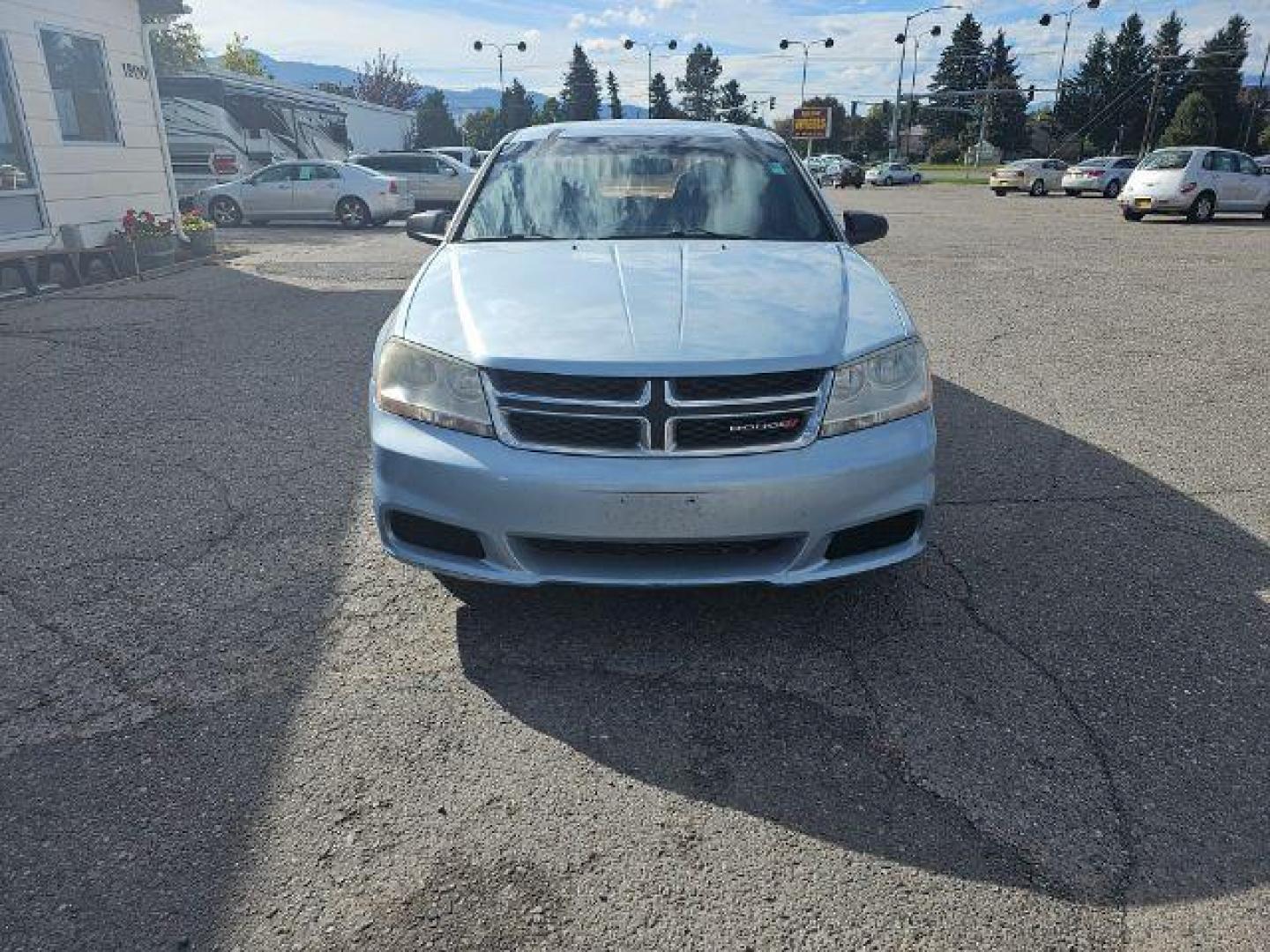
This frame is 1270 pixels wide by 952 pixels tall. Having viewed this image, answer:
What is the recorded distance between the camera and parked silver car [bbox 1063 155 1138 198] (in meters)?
31.4

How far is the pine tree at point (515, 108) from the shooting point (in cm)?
7681

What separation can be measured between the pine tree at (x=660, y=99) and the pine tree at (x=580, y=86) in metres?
6.25

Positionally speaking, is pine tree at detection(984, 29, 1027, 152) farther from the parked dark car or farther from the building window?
the building window

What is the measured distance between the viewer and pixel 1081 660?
286 cm

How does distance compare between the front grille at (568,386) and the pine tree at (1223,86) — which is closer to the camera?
the front grille at (568,386)

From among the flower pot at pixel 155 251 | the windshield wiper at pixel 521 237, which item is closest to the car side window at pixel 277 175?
the flower pot at pixel 155 251

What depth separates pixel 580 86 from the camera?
323 feet

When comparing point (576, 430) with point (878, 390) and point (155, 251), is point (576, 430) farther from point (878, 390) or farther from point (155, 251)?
point (155, 251)

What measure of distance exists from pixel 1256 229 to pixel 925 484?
69.2ft

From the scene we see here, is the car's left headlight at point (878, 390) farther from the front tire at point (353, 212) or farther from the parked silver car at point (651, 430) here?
the front tire at point (353, 212)

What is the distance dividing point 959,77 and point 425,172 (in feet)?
270

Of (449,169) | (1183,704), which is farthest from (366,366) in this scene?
(449,169)

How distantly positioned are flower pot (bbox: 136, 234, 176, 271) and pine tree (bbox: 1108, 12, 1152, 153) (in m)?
80.5

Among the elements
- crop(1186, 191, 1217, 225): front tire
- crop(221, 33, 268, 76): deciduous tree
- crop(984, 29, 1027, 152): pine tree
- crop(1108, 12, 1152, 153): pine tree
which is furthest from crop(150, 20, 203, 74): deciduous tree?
crop(1108, 12, 1152, 153): pine tree
